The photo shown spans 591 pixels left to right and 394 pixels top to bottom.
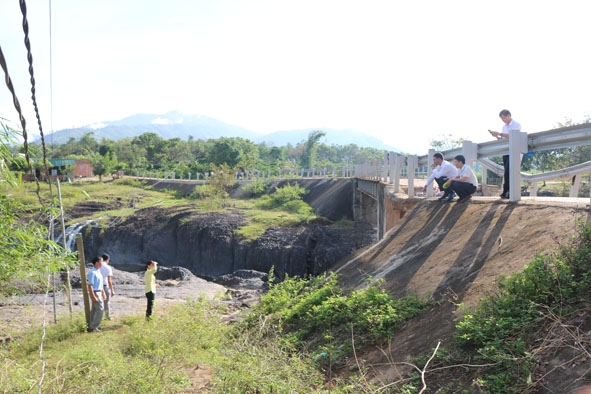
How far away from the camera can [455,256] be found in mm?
6324

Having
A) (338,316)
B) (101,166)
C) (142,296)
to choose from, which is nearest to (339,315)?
(338,316)

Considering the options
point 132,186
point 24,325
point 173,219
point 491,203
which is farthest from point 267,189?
point 491,203

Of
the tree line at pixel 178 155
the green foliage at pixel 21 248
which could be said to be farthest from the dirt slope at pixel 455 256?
the tree line at pixel 178 155

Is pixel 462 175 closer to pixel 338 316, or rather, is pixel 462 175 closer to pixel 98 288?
pixel 338 316

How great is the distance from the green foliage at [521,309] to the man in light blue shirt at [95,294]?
25.3 ft

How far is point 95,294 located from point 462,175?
7.51 meters

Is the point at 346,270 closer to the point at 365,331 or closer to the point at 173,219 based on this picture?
the point at 365,331

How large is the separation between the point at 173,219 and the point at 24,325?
22.4 m

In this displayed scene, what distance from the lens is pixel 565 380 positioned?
123 inches

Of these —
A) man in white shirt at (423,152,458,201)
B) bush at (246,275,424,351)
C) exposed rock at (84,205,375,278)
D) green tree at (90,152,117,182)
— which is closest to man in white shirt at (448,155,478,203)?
man in white shirt at (423,152,458,201)

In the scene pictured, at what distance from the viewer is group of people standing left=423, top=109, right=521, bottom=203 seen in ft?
26.6

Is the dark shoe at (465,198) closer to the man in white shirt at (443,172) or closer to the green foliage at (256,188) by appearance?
the man in white shirt at (443,172)

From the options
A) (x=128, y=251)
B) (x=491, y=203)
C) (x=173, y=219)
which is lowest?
(x=128, y=251)

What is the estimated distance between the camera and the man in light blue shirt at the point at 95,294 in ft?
31.7
